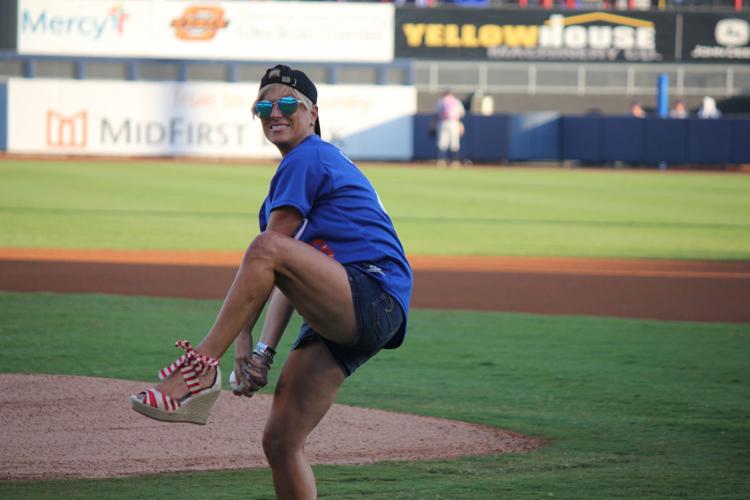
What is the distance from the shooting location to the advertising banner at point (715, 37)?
1694 inches

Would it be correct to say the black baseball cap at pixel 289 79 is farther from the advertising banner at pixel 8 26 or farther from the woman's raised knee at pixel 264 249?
the advertising banner at pixel 8 26

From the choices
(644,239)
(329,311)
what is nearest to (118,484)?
(329,311)

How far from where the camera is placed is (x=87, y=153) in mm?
35531

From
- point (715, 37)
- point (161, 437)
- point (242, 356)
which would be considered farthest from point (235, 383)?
point (715, 37)

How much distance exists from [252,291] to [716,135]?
113 ft

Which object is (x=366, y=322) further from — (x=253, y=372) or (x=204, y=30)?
(x=204, y=30)

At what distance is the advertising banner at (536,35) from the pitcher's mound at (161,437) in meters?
35.1

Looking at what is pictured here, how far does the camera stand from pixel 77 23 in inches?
1549

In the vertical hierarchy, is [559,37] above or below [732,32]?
below

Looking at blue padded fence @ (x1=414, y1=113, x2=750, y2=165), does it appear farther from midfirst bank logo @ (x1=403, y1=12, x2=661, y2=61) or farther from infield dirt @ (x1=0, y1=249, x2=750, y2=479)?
infield dirt @ (x1=0, y1=249, x2=750, y2=479)

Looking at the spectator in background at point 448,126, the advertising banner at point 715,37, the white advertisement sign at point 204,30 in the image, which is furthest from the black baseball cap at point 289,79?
the advertising banner at point 715,37

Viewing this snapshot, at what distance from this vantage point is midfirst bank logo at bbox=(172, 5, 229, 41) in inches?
1571

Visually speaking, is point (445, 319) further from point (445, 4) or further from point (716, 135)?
point (445, 4)

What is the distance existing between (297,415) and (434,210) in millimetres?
18432
